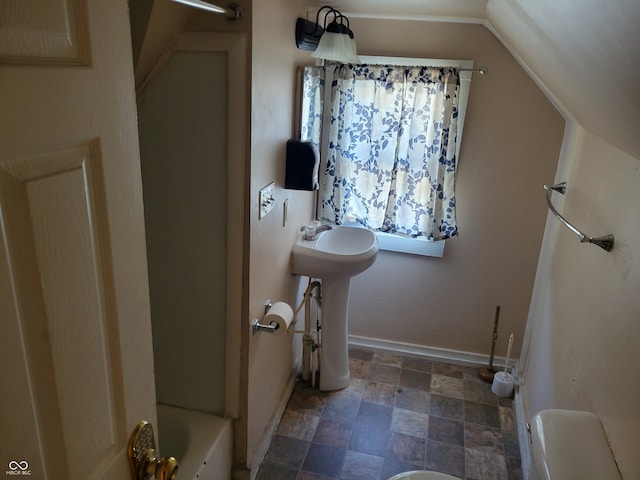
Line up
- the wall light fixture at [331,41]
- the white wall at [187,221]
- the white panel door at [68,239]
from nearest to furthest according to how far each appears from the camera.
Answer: the white panel door at [68,239], the white wall at [187,221], the wall light fixture at [331,41]

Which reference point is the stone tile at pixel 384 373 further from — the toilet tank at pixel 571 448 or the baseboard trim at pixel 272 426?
the toilet tank at pixel 571 448

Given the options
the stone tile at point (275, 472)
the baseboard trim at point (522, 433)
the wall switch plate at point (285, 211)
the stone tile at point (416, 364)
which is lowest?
the stone tile at point (275, 472)

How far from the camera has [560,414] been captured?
4.45 feet

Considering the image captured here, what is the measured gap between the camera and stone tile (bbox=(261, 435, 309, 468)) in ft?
7.36

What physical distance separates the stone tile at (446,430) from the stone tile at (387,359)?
51 centimetres

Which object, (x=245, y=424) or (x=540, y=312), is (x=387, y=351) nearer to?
(x=540, y=312)

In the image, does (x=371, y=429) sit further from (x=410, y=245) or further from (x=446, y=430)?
(x=410, y=245)

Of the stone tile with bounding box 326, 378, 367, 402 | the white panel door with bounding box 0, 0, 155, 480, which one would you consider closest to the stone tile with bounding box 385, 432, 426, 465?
the stone tile with bounding box 326, 378, 367, 402

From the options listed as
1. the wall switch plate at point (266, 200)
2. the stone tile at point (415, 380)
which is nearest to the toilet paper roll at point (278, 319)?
the wall switch plate at point (266, 200)

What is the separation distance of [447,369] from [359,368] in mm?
555

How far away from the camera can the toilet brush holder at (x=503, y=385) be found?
2.75 m

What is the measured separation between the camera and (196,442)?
1874 millimetres

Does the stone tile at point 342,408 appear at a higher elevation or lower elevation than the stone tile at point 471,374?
lower

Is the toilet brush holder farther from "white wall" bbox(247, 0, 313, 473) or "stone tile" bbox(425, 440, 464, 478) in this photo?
"white wall" bbox(247, 0, 313, 473)
